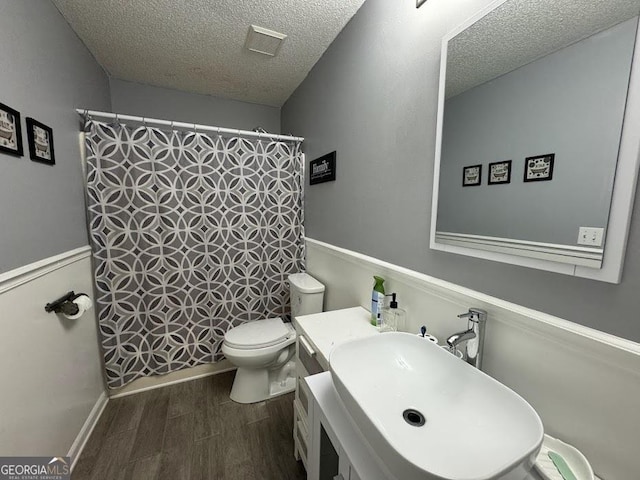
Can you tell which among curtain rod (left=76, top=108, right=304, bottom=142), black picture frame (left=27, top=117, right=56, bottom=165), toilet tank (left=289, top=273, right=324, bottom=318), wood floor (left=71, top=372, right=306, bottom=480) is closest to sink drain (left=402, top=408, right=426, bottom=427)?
wood floor (left=71, top=372, right=306, bottom=480)

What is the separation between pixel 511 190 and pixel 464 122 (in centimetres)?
29

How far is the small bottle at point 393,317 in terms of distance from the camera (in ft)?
3.65

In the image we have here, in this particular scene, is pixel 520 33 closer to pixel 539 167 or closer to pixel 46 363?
pixel 539 167

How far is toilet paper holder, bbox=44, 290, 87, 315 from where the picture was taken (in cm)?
116

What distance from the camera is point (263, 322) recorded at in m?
1.91

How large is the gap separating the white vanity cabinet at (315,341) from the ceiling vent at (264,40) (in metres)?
1.65

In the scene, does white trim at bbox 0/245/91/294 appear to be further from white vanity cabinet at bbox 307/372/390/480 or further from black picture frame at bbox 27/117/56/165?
white vanity cabinet at bbox 307/372/390/480

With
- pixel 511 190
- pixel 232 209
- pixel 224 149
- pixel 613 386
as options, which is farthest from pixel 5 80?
pixel 613 386

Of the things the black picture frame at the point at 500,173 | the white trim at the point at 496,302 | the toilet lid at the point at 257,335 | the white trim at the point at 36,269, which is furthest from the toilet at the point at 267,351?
the black picture frame at the point at 500,173

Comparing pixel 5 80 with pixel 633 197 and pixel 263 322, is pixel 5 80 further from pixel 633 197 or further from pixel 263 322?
pixel 633 197

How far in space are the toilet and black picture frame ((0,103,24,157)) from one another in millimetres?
1339

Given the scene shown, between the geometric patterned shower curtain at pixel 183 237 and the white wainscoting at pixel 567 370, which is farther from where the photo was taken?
the geometric patterned shower curtain at pixel 183 237

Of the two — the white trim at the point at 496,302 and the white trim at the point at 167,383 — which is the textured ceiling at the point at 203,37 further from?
the white trim at the point at 167,383

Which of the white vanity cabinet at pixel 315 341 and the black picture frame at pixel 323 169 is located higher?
the black picture frame at pixel 323 169
